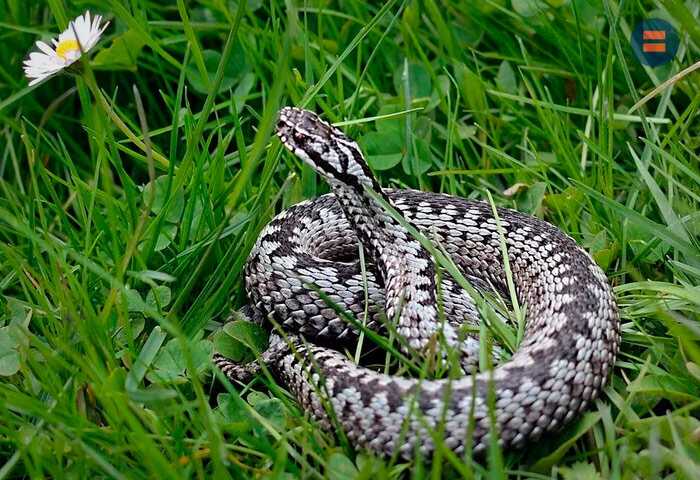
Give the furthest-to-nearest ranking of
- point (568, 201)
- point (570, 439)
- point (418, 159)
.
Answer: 1. point (418, 159)
2. point (568, 201)
3. point (570, 439)

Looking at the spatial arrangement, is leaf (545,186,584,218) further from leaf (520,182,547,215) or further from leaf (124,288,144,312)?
leaf (124,288,144,312)

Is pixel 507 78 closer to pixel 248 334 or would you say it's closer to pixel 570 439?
pixel 248 334

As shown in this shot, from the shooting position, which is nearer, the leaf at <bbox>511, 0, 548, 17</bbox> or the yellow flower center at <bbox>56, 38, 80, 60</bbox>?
the yellow flower center at <bbox>56, 38, 80, 60</bbox>

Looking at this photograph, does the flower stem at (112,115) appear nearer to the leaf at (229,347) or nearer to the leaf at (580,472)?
the leaf at (229,347)

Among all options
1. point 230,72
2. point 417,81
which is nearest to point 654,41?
point 417,81

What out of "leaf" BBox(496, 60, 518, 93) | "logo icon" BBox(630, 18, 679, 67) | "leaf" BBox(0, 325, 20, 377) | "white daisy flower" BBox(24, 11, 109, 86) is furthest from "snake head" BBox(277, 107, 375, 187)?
"logo icon" BBox(630, 18, 679, 67)
